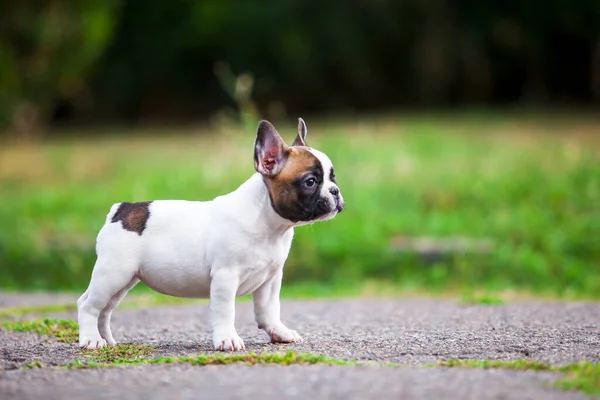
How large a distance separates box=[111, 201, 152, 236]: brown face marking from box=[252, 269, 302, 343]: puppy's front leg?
0.81 meters

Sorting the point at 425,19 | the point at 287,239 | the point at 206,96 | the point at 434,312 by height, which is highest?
the point at 425,19

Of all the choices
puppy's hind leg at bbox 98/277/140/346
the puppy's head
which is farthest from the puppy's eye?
puppy's hind leg at bbox 98/277/140/346

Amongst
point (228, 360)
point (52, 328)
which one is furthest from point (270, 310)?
point (52, 328)

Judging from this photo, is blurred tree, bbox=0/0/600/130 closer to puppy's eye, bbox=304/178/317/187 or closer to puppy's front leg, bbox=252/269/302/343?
puppy's front leg, bbox=252/269/302/343

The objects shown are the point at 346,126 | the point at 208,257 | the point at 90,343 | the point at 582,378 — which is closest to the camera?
the point at 582,378

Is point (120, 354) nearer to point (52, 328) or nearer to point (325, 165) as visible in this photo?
point (52, 328)

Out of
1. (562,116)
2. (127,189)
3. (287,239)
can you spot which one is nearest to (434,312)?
(287,239)

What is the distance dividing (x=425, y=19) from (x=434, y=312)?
22.9 metres

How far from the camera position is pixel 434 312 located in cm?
791

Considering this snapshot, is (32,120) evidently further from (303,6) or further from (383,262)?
(383,262)

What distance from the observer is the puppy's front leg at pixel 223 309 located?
18.1ft

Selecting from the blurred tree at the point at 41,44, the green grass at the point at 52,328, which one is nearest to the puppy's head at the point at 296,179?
the green grass at the point at 52,328

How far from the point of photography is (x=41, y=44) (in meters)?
20.6

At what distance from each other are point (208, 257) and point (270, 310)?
56cm
